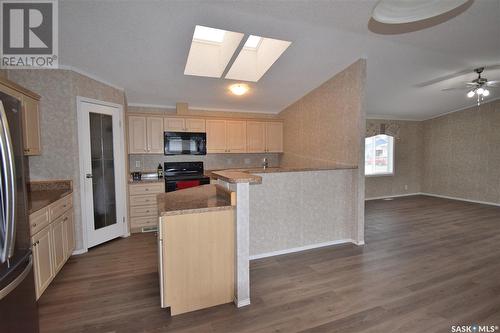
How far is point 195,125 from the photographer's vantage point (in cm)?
494

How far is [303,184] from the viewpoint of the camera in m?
3.34

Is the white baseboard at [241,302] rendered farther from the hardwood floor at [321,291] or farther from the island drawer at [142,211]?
the island drawer at [142,211]

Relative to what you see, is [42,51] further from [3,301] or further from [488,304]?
[488,304]

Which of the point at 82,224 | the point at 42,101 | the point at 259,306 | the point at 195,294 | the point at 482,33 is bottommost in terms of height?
the point at 259,306

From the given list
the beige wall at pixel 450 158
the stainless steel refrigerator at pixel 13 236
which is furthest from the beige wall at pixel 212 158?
the stainless steel refrigerator at pixel 13 236

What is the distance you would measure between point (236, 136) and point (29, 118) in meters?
3.44

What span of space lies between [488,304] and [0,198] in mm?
3726

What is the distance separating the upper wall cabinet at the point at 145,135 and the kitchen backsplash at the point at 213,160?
0.34 metres

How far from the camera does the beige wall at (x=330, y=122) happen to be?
11.3 ft

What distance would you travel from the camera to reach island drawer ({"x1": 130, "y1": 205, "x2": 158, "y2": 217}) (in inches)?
163

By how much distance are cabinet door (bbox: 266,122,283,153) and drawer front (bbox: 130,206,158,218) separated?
9.30 feet

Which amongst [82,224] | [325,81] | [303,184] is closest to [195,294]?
[303,184]

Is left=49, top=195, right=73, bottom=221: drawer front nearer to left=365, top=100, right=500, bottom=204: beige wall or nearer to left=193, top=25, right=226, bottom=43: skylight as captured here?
left=193, top=25, right=226, bottom=43: skylight

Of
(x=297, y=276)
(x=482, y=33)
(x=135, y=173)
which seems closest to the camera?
(x=297, y=276)
